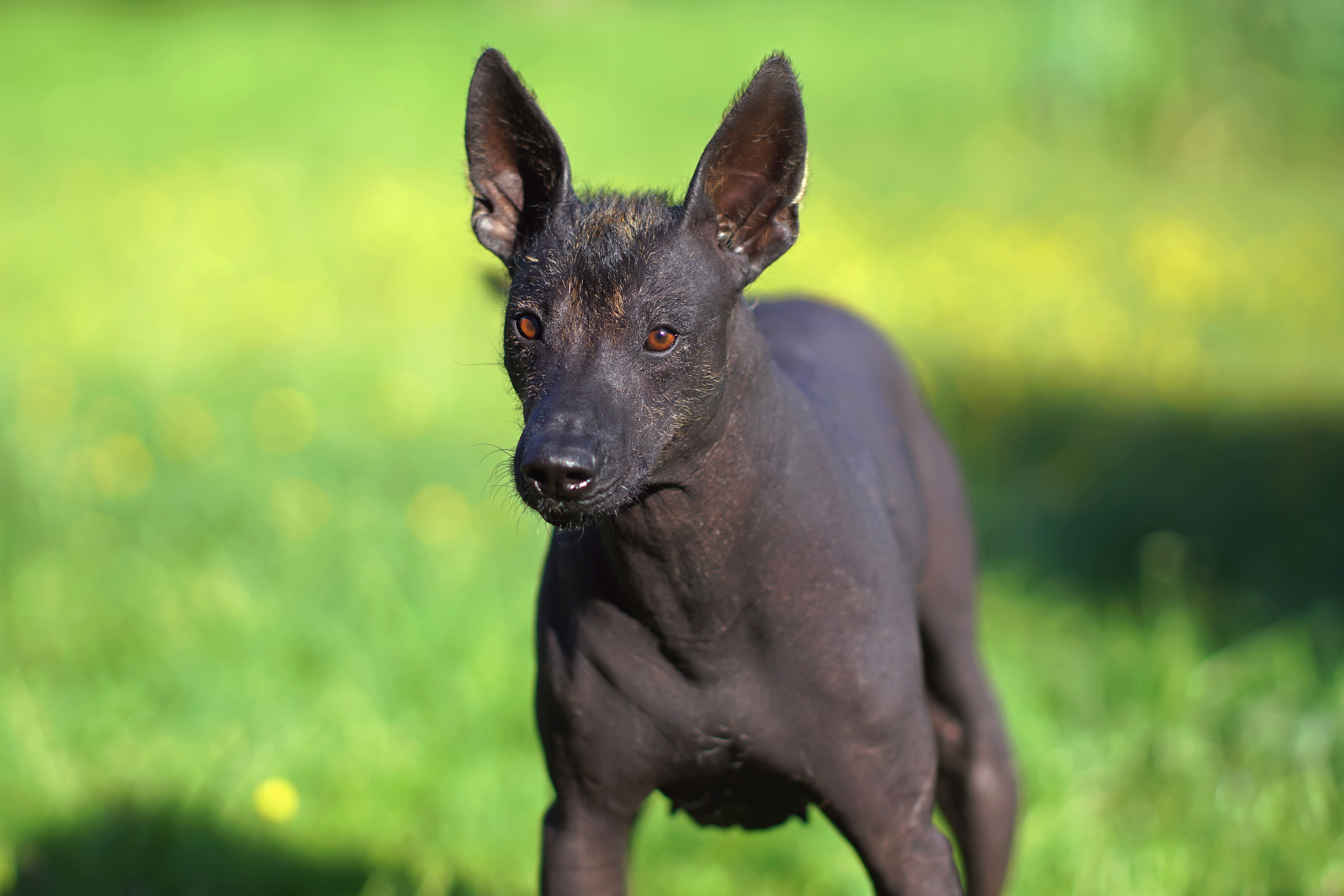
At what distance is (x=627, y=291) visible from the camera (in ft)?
7.27

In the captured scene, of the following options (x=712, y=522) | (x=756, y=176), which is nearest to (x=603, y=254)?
(x=756, y=176)

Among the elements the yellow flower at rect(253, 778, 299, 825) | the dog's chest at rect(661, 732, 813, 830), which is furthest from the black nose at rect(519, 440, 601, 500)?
the yellow flower at rect(253, 778, 299, 825)

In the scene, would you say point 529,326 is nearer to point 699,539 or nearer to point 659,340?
point 659,340

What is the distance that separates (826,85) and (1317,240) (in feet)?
21.1

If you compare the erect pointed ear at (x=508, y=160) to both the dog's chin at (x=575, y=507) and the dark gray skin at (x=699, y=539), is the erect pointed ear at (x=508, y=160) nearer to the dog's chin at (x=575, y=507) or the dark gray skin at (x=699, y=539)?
the dark gray skin at (x=699, y=539)

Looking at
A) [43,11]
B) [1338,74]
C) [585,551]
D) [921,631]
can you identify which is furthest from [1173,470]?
[43,11]

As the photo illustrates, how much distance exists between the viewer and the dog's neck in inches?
93.4

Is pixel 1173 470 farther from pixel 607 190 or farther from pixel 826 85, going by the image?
pixel 826 85

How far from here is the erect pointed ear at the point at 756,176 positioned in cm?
227

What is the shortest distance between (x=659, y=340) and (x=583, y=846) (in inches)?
40.5

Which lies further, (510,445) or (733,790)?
(510,445)

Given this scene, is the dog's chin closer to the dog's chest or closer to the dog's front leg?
the dog's chest

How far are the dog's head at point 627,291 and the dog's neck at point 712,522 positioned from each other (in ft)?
0.19

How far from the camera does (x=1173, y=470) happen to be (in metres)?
6.49
